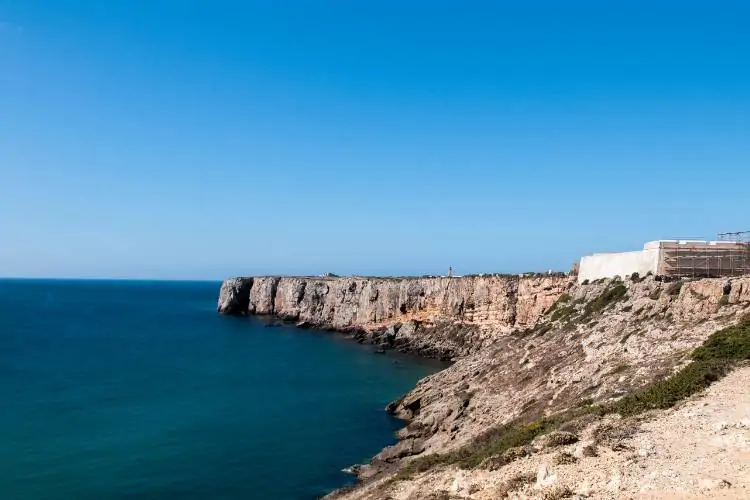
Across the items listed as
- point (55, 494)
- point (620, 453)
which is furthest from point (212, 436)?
Answer: point (620, 453)

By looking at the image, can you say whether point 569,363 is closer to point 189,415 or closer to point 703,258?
point 703,258

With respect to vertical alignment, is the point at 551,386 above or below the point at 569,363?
below

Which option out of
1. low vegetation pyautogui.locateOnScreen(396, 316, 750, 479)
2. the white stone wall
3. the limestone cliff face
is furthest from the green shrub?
the limestone cliff face

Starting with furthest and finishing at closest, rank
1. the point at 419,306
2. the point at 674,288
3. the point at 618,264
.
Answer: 1. the point at 419,306
2. the point at 618,264
3. the point at 674,288

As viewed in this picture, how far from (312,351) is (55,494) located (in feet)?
164

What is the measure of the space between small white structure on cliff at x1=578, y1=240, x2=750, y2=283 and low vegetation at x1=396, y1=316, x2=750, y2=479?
1457cm

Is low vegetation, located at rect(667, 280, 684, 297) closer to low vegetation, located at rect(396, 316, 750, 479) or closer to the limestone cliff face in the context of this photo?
low vegetation, located at rect(396, 316, 750, 479)

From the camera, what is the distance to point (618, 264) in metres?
45.1

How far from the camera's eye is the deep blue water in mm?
31641

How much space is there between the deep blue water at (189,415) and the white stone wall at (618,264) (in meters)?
20.9

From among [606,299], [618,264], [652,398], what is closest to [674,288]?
[606,299]

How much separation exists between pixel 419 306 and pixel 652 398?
70.3 m

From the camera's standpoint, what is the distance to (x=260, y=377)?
199ft

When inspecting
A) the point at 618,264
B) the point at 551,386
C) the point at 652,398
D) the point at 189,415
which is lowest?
the point at 189,415
